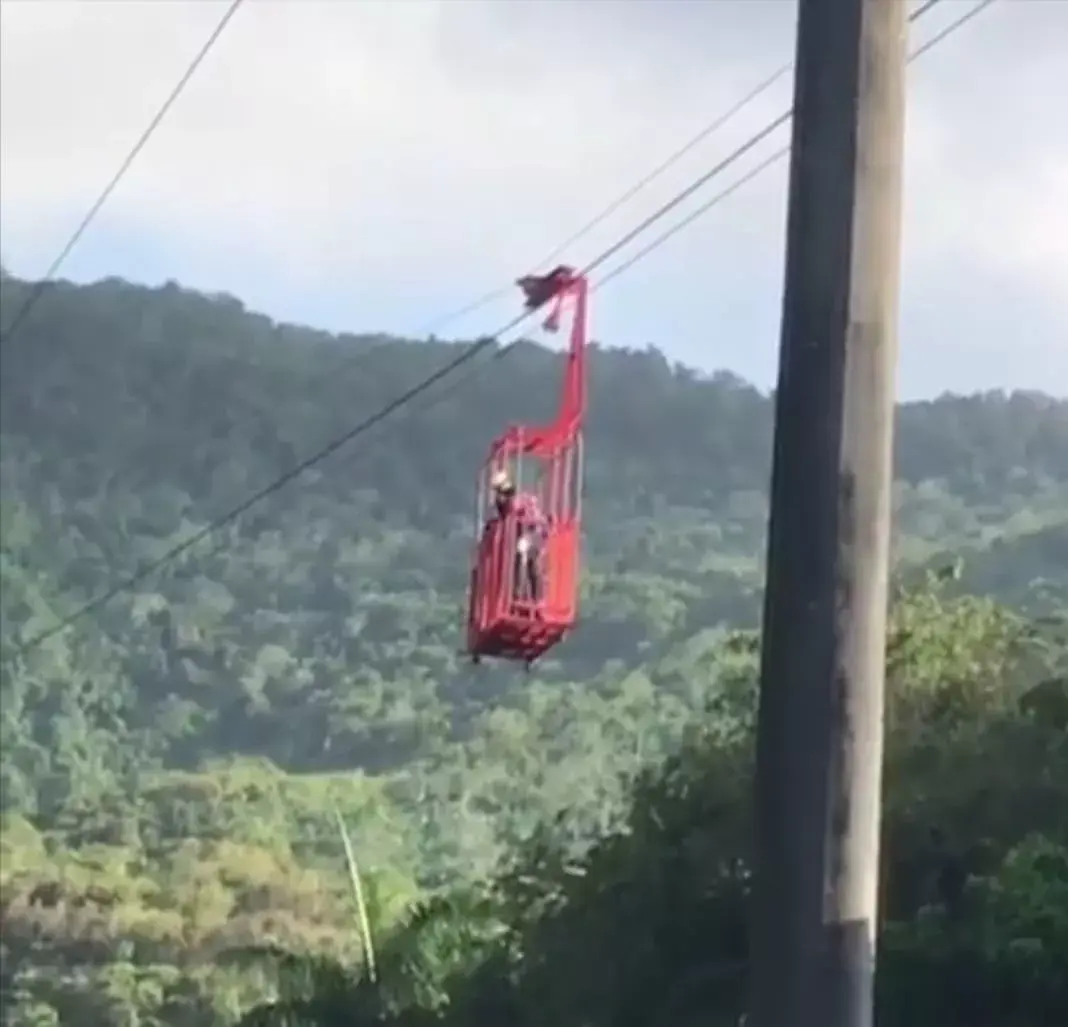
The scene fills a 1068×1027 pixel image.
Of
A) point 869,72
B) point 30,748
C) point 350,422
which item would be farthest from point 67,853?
point 869,72

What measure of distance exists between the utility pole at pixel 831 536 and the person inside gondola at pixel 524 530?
8.17 m

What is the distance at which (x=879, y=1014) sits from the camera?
48.2ft

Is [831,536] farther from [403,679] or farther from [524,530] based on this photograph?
[403,679]

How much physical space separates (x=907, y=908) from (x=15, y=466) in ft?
202

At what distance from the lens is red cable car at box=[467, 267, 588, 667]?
42.0 feet

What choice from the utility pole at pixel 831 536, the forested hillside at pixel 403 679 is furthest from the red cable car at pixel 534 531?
the utility pole at pixel 831 536

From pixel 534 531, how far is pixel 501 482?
414 mm

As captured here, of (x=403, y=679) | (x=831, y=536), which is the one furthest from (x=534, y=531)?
(x=403, y=679)

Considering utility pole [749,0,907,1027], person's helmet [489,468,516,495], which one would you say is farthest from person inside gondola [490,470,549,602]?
utility pole [749,0,907,1027]

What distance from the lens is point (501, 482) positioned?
43.9 feet

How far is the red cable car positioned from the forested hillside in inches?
135

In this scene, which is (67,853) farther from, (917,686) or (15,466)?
(917,686)

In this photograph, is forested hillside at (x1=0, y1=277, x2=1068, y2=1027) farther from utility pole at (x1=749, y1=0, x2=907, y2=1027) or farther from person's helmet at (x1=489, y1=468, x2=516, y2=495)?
utility pole at (x1=749, y1=0, x2=907, y2=1027)

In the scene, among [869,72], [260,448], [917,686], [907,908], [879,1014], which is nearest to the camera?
[869,72]
